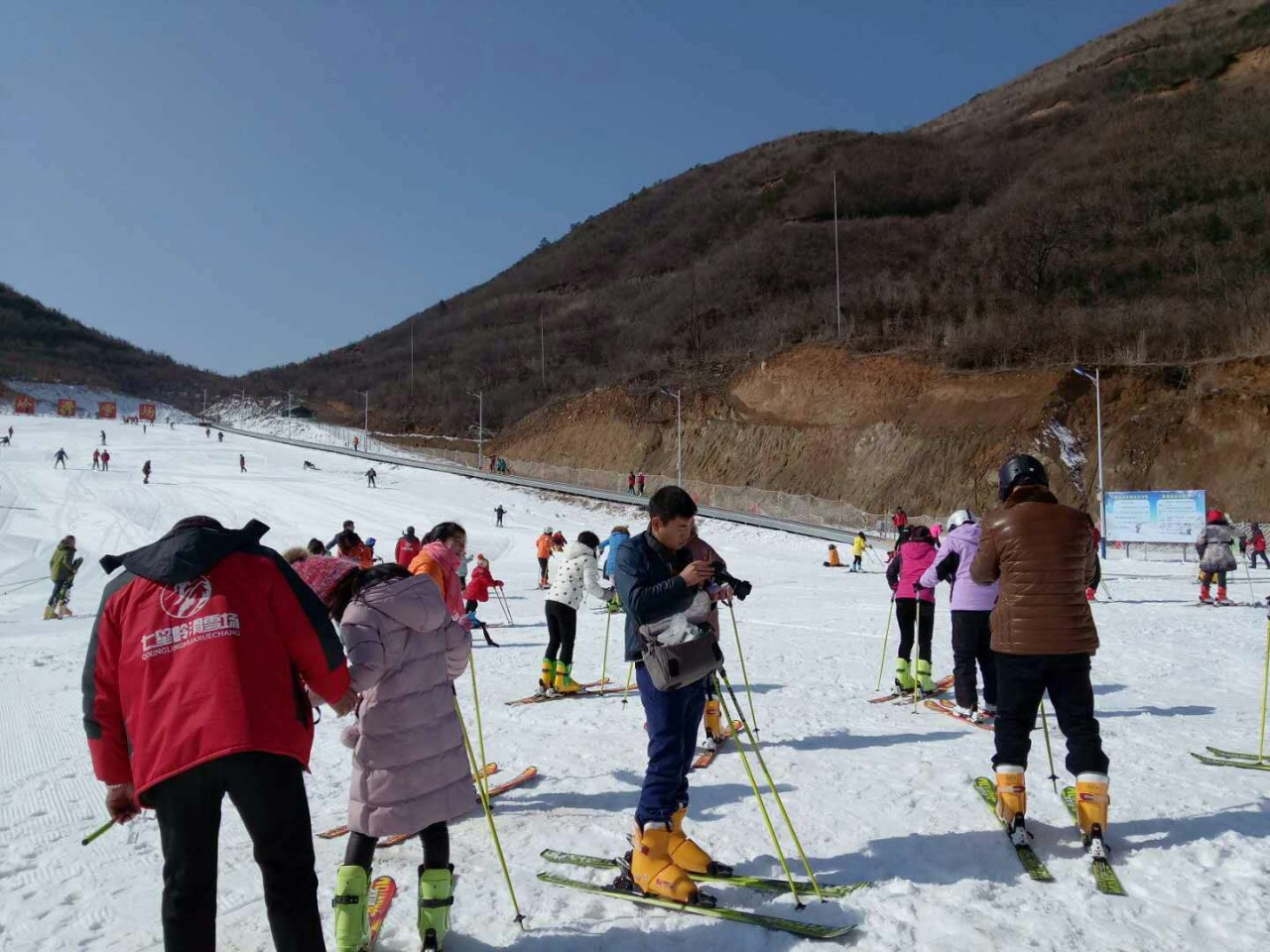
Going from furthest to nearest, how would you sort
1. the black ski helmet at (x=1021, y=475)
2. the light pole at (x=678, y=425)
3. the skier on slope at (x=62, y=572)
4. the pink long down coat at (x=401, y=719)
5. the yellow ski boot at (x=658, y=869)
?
1. the light pole at (x=678, y=425)
2. the skier on slope at (x=62, y=572)
3. the black ski helmet at (x=1021, y=475)
4. the yellow ski boot at (x=658, y=869)
5. the pink long down coat at (x=401, y=719)

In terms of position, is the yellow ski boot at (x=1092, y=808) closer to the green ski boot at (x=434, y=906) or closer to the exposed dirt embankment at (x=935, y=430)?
the green ski boot at (x=434, y=906)

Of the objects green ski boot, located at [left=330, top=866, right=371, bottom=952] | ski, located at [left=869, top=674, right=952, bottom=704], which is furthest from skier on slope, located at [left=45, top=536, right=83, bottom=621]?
green ski boot, located at [left=330, top=866, right=371, bottom=952]

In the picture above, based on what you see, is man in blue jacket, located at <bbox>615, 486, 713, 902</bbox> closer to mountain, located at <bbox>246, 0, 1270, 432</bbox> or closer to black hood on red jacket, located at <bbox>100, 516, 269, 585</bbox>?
black hood on red jacket, located at <bbox>100, 516, 269, 585</bbox>

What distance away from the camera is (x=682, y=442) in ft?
176

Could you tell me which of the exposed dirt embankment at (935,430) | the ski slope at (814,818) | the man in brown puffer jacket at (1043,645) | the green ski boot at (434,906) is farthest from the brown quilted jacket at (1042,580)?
the exposed dirt embankment at (935,430)

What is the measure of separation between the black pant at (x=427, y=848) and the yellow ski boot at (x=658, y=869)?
0.94 metres

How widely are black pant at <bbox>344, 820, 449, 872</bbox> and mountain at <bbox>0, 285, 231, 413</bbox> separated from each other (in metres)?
114

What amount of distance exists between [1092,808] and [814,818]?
58.4 inches

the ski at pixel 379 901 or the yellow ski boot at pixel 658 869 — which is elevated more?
the yellow ski boot at pixel 658 869

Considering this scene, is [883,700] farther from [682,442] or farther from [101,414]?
[101,414]

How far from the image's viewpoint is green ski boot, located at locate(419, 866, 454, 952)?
133 inches

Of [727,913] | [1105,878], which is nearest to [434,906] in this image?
[727,913]

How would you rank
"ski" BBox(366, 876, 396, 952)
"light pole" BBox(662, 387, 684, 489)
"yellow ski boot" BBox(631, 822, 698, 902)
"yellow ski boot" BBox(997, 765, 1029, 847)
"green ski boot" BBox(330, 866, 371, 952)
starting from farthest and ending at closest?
"light pole" BBox(662, 387, 684, 489), "yellow ski boot" BBox(997, 765, 1029, 847), "yellow ski boot" BBox(631, 822, 698, 902), "ski" BBox(366, 876, 396, 952), "green ski boot" BBox(330, 866, 371, 952)

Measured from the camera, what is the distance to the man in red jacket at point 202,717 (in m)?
2.52
